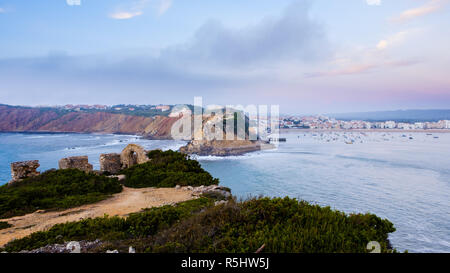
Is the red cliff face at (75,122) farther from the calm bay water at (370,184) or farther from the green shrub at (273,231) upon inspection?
the green shrub at (273,231)

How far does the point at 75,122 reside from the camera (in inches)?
4409

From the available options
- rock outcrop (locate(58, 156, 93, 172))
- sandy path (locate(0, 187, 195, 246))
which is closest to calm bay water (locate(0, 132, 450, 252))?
sandy path (locate(0, 187, 195, 246))

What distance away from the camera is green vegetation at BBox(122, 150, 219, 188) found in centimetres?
1024

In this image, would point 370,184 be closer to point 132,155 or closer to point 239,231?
point 132,155

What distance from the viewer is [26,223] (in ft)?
19.4

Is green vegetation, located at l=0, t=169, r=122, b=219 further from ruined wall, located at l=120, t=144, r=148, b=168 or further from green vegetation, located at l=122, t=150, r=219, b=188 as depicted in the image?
ruined wall, located at l=120, t=144, r=148, b=168

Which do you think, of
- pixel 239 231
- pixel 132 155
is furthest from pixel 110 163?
pixel 239 231

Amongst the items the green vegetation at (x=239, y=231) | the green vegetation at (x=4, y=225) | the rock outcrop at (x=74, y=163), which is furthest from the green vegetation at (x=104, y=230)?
the rock outcrop at (x=74, y=163)

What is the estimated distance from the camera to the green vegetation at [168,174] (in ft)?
33.6

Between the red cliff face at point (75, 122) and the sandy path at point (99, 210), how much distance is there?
8505 cm

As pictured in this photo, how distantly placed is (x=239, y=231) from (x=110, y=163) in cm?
1380
